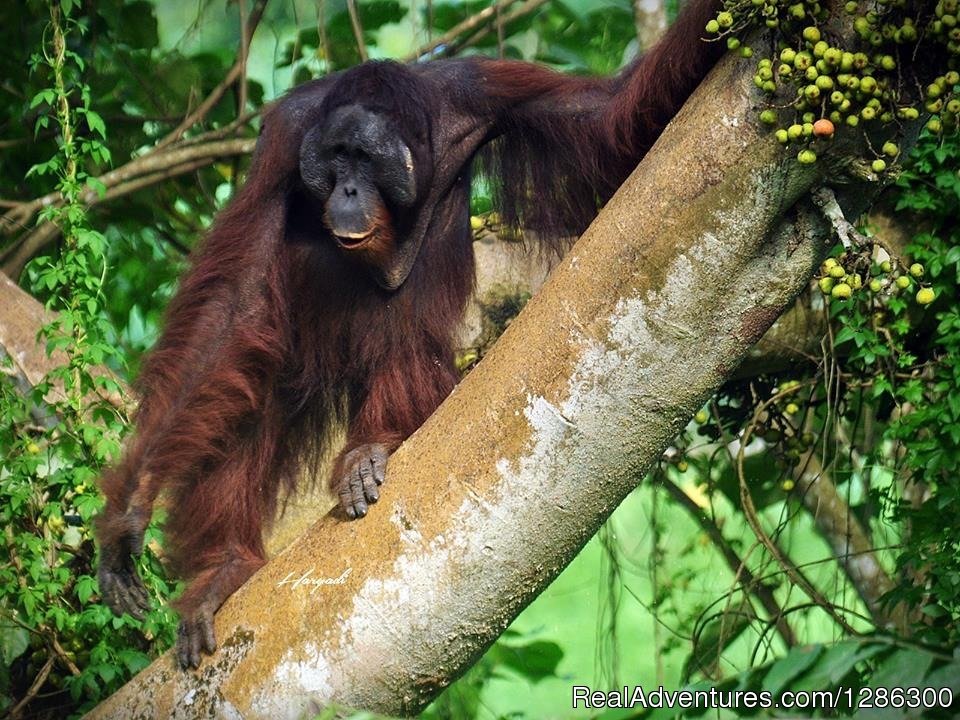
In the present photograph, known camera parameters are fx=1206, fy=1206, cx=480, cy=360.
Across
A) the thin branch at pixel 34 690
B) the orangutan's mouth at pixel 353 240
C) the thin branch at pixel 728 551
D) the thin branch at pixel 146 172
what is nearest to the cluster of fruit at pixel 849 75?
the orangutan's mouth at pixel 353 240

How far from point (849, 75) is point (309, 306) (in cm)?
231

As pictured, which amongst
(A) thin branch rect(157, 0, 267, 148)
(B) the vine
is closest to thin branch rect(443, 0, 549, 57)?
(A) thin branch rect(157, 0, 267, 148)

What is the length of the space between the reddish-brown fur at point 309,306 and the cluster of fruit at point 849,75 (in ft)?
3.58

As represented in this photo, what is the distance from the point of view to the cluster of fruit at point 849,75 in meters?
2.39

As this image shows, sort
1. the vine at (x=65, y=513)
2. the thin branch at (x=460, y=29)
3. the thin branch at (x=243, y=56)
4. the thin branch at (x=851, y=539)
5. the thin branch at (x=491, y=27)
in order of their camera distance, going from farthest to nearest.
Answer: the thin branch at (x=491, y=27), the thin branch at (x=243, y=56), the thin branch at (x=460, y=29), the thin branch at (x=851, y=539), the vine at (x=65, y=513)

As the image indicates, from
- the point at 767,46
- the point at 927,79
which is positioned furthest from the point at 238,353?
the point at 927,79

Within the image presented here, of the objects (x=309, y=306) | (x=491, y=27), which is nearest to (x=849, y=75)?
(x=309, y=306)

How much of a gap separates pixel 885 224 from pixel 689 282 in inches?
79.8

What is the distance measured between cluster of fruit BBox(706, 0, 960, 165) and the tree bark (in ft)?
0.28

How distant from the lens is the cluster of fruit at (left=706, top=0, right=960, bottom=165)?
7.86 feet

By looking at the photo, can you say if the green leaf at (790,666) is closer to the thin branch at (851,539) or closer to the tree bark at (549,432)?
the tree bark at (549,432)

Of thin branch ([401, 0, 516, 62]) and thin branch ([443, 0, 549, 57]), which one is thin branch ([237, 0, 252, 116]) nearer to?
thin branch ([401, 0, 516, 62])

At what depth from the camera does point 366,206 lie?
3928 mm

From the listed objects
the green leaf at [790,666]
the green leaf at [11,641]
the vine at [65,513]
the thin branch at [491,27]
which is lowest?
the green leaf at [790,666]
